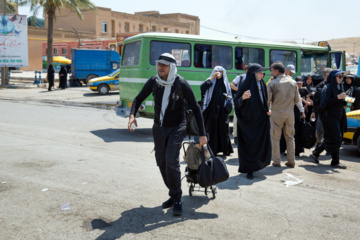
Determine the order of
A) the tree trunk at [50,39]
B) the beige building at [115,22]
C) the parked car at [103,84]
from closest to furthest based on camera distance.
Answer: the parked car at [103,84] < the tree trunk at [50,39] < the beige building at [115,22]

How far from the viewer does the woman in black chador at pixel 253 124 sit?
616 centimetres

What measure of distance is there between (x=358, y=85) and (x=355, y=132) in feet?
7.09

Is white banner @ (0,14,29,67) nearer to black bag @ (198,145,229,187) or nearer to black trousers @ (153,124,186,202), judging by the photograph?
black trousers @ (153,124,186,202)

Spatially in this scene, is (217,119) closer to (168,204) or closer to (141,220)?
(168,204)

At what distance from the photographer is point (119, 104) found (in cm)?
1127

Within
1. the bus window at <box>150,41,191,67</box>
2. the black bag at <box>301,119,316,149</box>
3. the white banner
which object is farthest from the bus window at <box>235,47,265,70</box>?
the white banner

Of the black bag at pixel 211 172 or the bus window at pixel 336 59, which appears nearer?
the black bag at pixel 211 172

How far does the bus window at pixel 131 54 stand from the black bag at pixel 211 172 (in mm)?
6484

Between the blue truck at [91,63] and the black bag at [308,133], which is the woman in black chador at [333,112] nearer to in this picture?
the black bag at [308,133]

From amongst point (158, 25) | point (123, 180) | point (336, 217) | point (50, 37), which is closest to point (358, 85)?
point (336, 217)

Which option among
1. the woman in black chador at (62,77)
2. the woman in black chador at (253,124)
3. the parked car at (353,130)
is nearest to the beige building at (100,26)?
the woman in black chador at (62,77)

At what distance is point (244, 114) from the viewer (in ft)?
20.6

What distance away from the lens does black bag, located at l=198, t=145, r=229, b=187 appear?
4500 millimetres

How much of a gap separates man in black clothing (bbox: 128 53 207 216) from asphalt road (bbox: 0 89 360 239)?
431 mm
